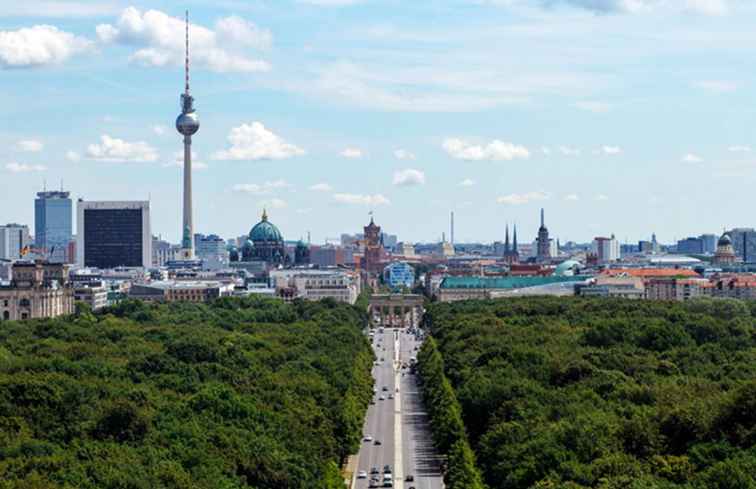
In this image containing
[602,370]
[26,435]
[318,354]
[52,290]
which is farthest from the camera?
[52,290]

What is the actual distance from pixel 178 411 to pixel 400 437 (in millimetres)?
23787

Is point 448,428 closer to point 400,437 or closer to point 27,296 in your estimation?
point 400,437

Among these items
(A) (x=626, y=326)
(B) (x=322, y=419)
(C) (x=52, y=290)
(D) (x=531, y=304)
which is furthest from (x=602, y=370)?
(C) (x=52, y=290)

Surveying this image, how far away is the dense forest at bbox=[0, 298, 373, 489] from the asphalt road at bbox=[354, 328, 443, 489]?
1.68 metres

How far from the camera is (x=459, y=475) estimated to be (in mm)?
74500

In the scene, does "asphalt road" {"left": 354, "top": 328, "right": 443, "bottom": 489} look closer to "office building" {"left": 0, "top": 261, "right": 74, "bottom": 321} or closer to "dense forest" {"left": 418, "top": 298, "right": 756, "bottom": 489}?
"dense forest" {"left": 418, "top": 298, "right": 756, "bottom": 489}

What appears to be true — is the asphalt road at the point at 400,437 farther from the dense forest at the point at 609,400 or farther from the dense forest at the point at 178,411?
the dense forest at the point at 609,400

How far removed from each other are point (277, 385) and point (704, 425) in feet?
110

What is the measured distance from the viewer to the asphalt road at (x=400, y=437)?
281 ft

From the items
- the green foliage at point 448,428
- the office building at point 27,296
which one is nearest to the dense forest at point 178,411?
the green foliage at point 448,428

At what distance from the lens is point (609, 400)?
8206 cm

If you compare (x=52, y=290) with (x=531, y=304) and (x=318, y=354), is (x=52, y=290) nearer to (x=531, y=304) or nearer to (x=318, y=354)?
(x=531, y=304)

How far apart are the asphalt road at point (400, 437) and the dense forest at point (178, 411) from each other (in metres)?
1.68

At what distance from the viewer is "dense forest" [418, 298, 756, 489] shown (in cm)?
6197
